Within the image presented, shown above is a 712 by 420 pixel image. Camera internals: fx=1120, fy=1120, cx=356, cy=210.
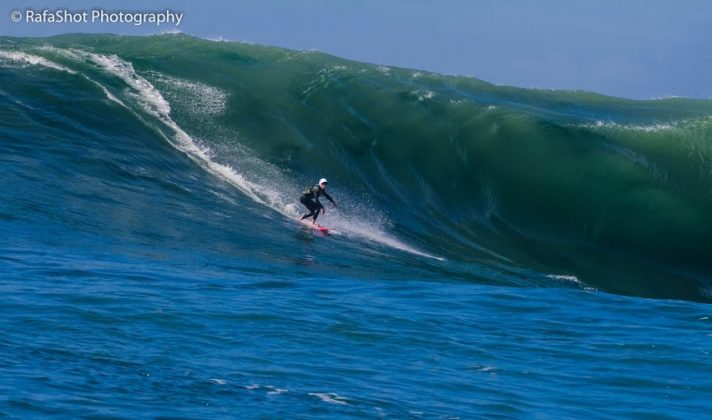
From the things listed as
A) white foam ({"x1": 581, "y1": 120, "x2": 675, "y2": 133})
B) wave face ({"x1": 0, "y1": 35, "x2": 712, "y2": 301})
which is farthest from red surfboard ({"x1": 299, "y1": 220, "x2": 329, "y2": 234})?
white foam ({"x1": 581, "y1": 120, "x2": 675, "y2": 133})

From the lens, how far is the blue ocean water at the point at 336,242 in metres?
10.0

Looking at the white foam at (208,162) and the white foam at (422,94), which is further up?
the white foam at (422,94)

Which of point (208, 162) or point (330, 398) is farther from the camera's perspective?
point (208, 162)

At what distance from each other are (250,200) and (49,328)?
1132cm

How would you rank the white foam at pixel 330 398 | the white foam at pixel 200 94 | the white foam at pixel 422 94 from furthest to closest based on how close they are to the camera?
the white foam at pixel 422 94 → the white foam at pixel 200 94 → the white foam at pixel 330 398

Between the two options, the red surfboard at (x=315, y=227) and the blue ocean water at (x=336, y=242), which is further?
the red surfboard at (x=315, y=227)

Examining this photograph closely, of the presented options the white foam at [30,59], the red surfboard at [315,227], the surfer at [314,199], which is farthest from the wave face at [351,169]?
the surfer at [314,199]

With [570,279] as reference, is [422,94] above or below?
above

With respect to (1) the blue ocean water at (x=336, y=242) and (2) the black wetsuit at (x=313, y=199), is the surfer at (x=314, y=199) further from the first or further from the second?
(1) the blue ocean water at (x=336, y=242)

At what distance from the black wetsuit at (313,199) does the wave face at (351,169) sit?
52 centimetres

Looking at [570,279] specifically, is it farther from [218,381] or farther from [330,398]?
[218,381]

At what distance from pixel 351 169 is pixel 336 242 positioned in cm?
461

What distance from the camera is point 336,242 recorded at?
20.0 meters

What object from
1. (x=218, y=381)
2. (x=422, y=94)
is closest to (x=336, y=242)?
(x=422, y=94)
